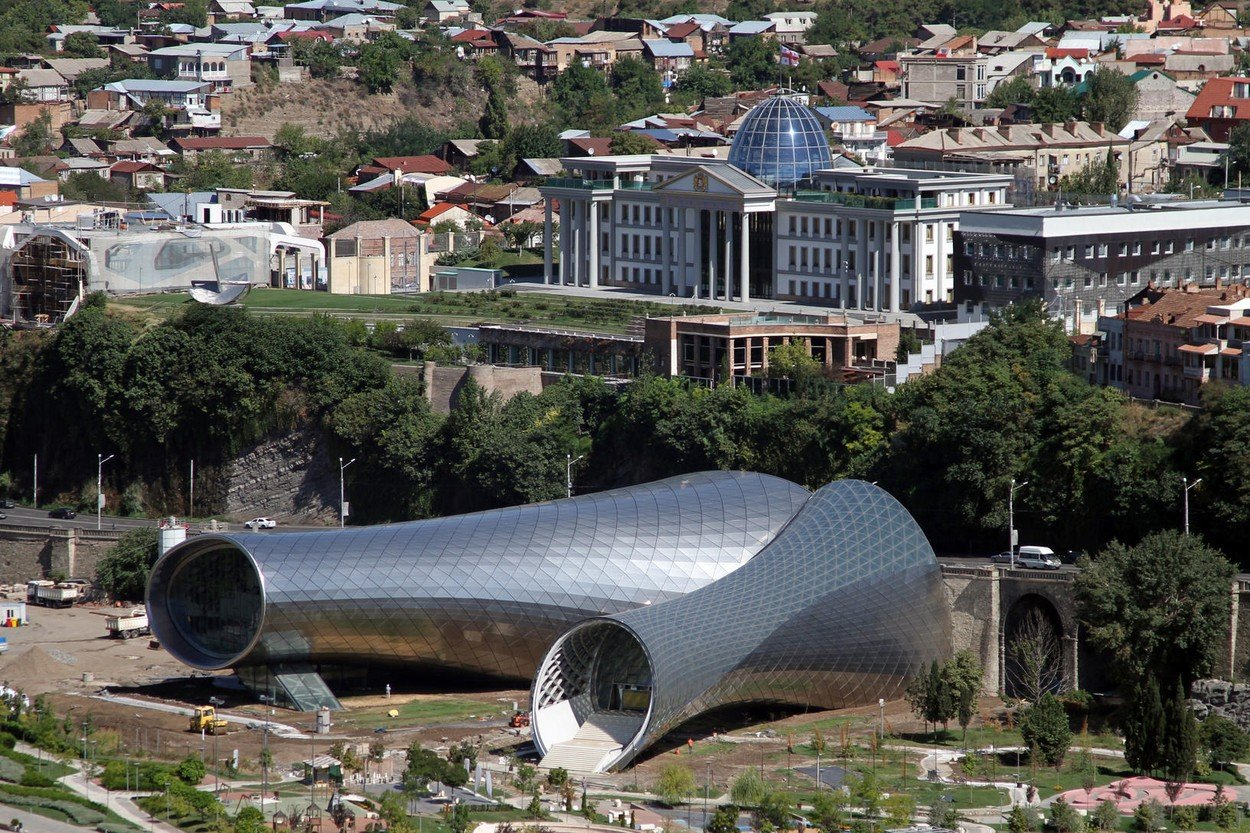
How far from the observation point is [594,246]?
129000mm

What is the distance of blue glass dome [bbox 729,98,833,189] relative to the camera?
124125 mm

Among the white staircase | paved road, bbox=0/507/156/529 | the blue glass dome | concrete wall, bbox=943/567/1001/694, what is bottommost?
the white staircase

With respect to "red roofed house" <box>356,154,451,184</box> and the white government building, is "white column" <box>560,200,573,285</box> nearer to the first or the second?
the white government building

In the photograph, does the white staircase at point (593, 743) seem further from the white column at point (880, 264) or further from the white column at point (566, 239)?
the white column at point (566, 239)

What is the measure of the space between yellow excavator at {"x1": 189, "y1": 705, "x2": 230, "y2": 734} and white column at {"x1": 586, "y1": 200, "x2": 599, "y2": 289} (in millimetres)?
52912

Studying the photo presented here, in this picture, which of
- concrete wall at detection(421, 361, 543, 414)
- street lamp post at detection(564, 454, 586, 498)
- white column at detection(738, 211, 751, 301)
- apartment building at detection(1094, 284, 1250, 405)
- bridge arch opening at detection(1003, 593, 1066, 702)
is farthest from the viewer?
white column at detection(738, 211, 751, 301)

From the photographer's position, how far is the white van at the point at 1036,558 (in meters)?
85.4

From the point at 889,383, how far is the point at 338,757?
3670 cm

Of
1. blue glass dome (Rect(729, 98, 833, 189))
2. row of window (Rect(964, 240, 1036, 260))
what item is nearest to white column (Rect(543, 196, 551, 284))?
blue glass dome (Rect(729, 98, 833, 189))

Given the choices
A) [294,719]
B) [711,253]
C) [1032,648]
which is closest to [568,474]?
[711,253]

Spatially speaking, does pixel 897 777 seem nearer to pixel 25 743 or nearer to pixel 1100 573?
pixel 1100 573

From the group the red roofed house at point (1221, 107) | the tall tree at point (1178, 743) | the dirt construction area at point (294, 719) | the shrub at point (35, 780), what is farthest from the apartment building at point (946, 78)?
the shrub at point (35, 780)

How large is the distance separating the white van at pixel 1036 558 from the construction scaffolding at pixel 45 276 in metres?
56.0

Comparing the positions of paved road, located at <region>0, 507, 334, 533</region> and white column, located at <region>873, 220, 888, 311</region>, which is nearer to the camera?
paved road, located at <region>0, 507, 334, 533</region>
